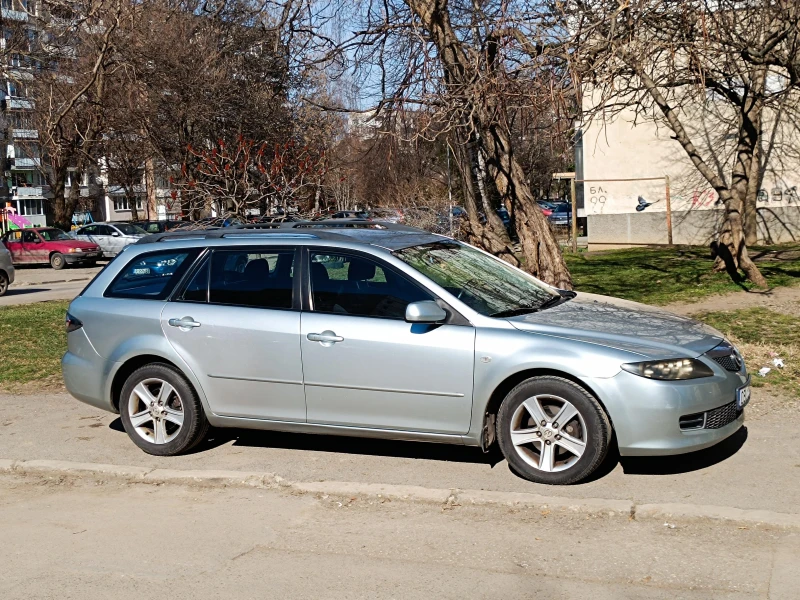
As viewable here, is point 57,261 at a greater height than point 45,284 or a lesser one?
greater

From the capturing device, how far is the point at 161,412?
7.04 m

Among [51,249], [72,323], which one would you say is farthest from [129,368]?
[51,249]

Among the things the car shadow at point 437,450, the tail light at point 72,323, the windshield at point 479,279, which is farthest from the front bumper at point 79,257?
the windshield at point 479,279

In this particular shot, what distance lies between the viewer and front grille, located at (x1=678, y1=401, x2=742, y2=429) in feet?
18.7

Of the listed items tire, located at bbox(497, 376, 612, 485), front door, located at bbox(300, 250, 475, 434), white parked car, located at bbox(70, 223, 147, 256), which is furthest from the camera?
white parked car, located at bbox(70, 223, 147, 256)

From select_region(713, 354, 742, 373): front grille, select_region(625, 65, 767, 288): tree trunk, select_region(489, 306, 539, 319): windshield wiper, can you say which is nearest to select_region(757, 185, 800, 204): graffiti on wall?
select_region(625, 65, 767, 288): tree trunk

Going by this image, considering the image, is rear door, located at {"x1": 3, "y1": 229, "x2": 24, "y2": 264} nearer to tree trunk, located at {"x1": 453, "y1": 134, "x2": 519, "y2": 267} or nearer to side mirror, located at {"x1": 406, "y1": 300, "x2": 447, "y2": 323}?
tree trunk, located at {"x1": 453, "y1": 134, "x2": 519, "y2": 267}

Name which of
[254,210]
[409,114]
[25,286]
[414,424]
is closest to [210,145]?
[25,286]

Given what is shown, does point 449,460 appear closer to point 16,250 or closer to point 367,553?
point 367,553

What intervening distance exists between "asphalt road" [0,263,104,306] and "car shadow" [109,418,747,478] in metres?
13.7

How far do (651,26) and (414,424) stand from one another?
7.33 metres

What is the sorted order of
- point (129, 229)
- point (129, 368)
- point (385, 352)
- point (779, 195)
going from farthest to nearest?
1. point (129, 229)
2. point (779, 195)
3. point (129, 368)
4. point (385, 352)

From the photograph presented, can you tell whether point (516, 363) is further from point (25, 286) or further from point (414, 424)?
point (25, 286)

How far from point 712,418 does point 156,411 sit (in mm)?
4041
